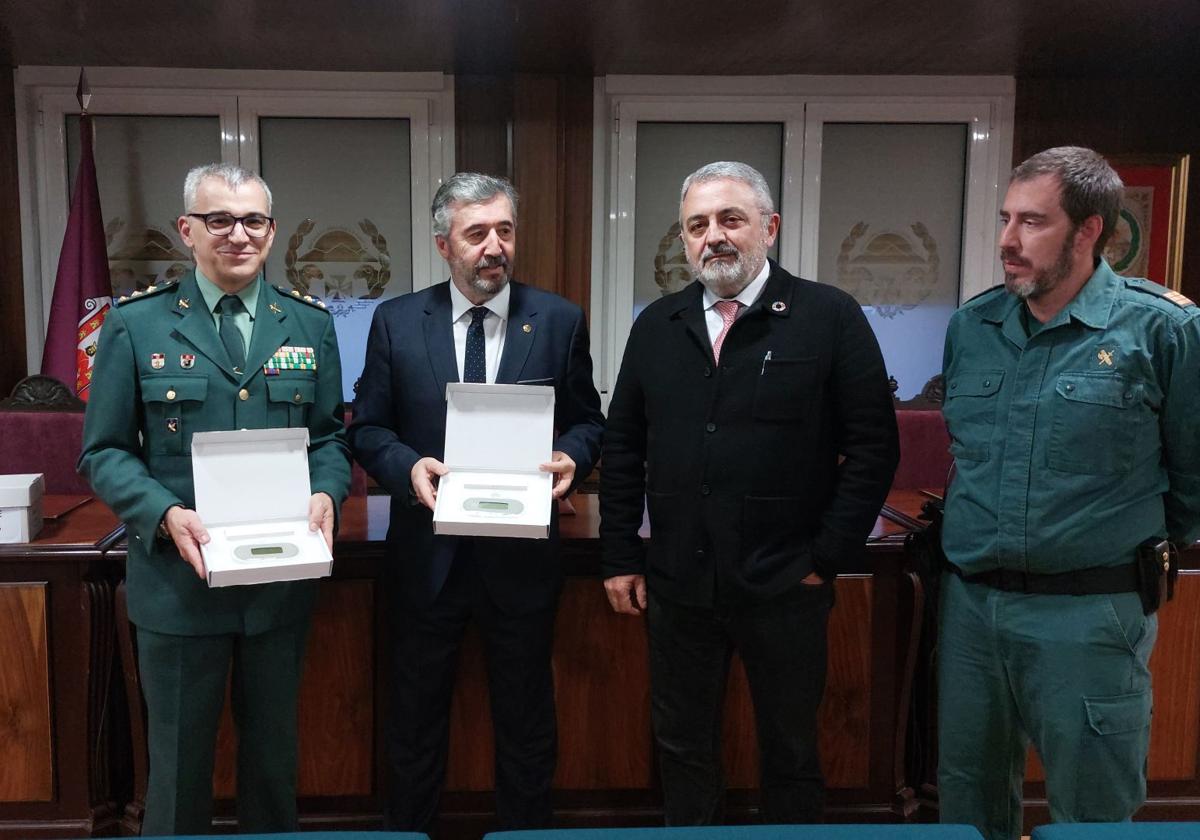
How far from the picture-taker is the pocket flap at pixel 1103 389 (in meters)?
1.42

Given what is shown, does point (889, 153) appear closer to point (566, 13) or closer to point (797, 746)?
point (566, 13)

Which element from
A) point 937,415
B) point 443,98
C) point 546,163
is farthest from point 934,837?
point 443,98

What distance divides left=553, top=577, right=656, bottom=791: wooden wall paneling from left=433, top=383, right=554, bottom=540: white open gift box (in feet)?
1.80

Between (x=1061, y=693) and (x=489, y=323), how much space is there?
126 centimetres

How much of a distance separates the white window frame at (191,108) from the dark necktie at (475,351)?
7.23 ft

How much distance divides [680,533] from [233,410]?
861 millimetres

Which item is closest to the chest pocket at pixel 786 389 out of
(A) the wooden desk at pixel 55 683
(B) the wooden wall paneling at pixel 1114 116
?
(A) the wooden desk at pixel 55 683

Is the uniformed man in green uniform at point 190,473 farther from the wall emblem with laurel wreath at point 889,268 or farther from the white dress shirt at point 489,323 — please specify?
the wall emblem with laurel wreath at point 889,268

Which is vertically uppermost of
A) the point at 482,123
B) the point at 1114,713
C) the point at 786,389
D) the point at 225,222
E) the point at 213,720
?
A: the point at 482,123

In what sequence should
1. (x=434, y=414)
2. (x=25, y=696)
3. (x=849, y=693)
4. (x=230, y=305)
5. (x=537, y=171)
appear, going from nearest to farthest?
(x=230, y=305) < (x=434, y=414) < (x=25, y=696) < (x=849, y=693) < (x=537, y=171)

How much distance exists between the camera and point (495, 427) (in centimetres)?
165

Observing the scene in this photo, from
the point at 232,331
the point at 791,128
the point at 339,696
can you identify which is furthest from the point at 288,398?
the point at 791,128

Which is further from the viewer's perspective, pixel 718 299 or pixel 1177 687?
pixel 1177 687

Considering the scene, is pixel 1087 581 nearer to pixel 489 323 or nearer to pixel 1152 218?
pixel 489 323
